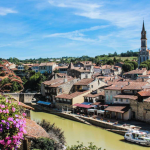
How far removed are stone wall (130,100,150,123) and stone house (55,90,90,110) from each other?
11282mm

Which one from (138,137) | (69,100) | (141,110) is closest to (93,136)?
(138,137)

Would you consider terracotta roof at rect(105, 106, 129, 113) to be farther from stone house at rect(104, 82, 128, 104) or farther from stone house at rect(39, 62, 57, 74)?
stone house at rect(39, 62, 57, 74)

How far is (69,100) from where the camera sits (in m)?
36.5

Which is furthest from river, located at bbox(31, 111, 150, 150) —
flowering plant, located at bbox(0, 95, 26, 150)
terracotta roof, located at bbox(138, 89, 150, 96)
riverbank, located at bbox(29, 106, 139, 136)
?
flowering plant, located at bbox(0, 95, 26, 150)

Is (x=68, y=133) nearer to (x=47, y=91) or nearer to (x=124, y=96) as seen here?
(x=124, y=96)

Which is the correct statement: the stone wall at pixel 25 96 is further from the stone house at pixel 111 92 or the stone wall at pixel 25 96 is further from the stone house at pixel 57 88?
the stone house at pixel 111 92

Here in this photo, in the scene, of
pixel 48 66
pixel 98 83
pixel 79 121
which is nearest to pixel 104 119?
pixel 79 121

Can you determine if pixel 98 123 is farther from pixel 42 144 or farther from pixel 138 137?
pixel 42 144

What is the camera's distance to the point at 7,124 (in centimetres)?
628

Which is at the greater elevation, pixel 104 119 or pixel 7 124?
pixel 7 124

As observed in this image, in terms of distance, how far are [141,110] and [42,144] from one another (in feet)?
59.8

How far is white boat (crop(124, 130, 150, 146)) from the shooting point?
20.4 metres

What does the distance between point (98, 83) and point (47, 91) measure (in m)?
11.3

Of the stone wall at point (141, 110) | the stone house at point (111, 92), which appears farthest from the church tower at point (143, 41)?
the stone wall at point (141, 110)
